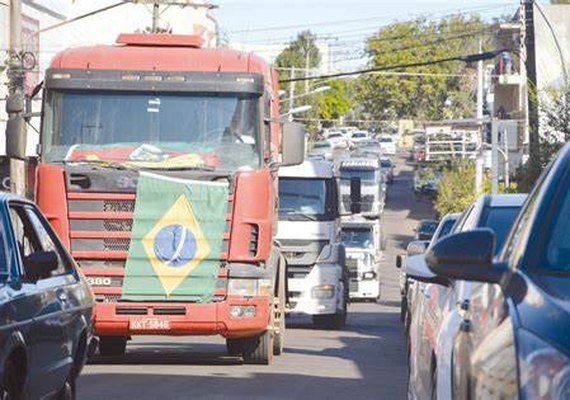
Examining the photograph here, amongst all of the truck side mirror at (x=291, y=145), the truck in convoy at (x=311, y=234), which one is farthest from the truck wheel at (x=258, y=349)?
the truck in convoy at (x=311, y=234)

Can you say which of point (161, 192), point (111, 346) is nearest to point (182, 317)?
point (161, 192)

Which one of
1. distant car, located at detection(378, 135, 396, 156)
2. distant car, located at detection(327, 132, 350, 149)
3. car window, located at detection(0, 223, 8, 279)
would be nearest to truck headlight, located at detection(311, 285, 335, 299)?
car window, located at detection(0, 223, 8, 279)

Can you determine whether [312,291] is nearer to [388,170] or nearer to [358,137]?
[388,170]

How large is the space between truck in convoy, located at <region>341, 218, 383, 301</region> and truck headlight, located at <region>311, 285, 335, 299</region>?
→ 42.0 feet

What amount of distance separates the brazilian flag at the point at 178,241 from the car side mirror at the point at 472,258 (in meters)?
11.7

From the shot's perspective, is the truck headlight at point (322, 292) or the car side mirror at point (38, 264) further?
the truck headlight at point (322, 292)

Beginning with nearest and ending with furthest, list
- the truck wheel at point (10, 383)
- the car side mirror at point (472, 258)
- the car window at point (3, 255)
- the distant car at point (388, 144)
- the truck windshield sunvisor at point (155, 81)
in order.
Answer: the car side mirror at point (472, 258), the truck wheel at point (10, 383), the car window at point (3, 255), the truck windshield sunvisor at point (155, 81), the distant car at point (388, 144)

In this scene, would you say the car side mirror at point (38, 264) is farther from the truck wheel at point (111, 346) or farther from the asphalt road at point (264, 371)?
the truck wheel at point (111, 346)

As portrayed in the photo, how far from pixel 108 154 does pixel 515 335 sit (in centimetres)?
1297

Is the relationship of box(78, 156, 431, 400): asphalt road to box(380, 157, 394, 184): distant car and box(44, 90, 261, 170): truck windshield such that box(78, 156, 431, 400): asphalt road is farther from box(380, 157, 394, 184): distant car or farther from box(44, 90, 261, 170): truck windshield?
box(380, 157, 394, 184): distant car

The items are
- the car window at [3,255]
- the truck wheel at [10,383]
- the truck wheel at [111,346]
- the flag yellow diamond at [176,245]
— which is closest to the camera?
the truck wheel at [10,383]

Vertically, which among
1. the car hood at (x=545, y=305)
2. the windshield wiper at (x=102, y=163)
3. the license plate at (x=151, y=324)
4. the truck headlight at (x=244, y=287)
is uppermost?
the windshield wiper at (x=102, y=163)

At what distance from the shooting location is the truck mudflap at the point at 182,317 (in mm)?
17734

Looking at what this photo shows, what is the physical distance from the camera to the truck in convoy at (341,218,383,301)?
138 feet
